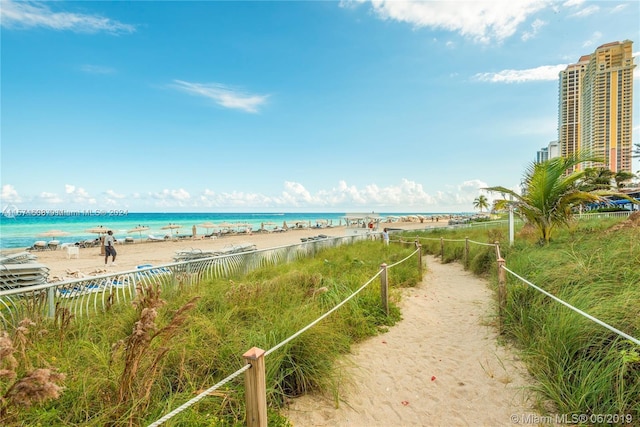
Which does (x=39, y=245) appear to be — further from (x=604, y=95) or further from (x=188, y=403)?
(x=604, y=95)

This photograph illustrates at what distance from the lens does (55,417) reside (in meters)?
2.28

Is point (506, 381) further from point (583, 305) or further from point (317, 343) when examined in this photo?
point (317, 343)

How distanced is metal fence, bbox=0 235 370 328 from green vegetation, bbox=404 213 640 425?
549 centimetres

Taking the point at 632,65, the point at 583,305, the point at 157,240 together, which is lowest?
the point at 157,240

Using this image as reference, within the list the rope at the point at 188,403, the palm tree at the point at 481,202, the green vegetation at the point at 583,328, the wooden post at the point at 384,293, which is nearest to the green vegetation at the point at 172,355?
the wooden post at the point at 384,293

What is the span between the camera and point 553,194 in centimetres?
866

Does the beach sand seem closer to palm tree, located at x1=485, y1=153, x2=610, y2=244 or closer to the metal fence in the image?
the metal fence

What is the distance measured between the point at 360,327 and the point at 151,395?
3.41 meters

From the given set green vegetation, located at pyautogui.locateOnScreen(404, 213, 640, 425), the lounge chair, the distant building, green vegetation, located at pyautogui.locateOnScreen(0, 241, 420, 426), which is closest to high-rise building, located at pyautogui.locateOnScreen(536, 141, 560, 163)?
the distant building

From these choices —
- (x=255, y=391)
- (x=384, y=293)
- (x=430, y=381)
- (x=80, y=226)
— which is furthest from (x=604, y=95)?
(x=80, y=226)

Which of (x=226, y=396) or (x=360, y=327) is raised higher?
(x=226, y=396)

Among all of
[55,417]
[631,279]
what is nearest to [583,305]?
[631,279]

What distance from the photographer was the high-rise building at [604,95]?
2870 cm

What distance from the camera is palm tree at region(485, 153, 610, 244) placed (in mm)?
8484
